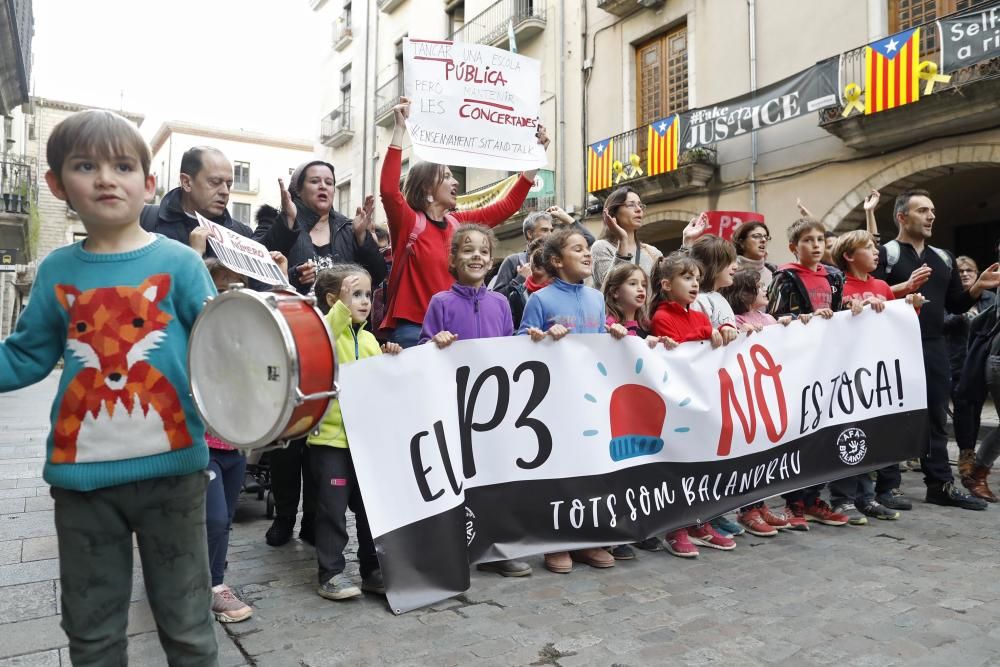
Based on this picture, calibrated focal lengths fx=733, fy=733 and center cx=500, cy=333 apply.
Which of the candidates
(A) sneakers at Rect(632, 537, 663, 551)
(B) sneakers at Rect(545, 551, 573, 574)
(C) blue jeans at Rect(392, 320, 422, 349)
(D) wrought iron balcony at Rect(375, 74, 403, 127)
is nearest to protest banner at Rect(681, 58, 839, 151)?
(A) sneakers at Rect(632, 537, 663, 551)

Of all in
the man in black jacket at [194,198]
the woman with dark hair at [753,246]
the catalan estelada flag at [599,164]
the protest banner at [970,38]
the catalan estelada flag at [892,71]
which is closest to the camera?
the man in black jacket at [194,198]

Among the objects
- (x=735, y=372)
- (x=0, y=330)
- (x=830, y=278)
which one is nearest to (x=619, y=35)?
(x=830, y=278)

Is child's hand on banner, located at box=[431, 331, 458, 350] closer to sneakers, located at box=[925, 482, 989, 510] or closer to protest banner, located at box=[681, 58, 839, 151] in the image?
sneakers, located at box=[925, 482, 989, 510]

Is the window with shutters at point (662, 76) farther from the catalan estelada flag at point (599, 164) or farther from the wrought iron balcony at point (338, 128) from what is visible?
the wrought iron balcony at point (338, 128)

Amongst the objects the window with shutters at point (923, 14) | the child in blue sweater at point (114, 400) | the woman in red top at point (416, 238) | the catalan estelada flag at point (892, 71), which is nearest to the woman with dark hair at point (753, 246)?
the woman in red top at point (416, 238)

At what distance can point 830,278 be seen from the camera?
195 inches

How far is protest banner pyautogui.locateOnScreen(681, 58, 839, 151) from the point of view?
10.8m

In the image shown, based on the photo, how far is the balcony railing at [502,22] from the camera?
17.5 m

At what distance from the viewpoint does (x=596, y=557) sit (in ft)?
11.7

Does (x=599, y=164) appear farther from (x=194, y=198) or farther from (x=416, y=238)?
(x=194, y=198)

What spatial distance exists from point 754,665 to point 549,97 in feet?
54.1

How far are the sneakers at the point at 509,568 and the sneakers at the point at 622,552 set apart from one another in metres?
0.50

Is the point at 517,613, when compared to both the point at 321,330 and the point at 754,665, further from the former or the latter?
the point at 321,330

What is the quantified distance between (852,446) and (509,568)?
2.47m
